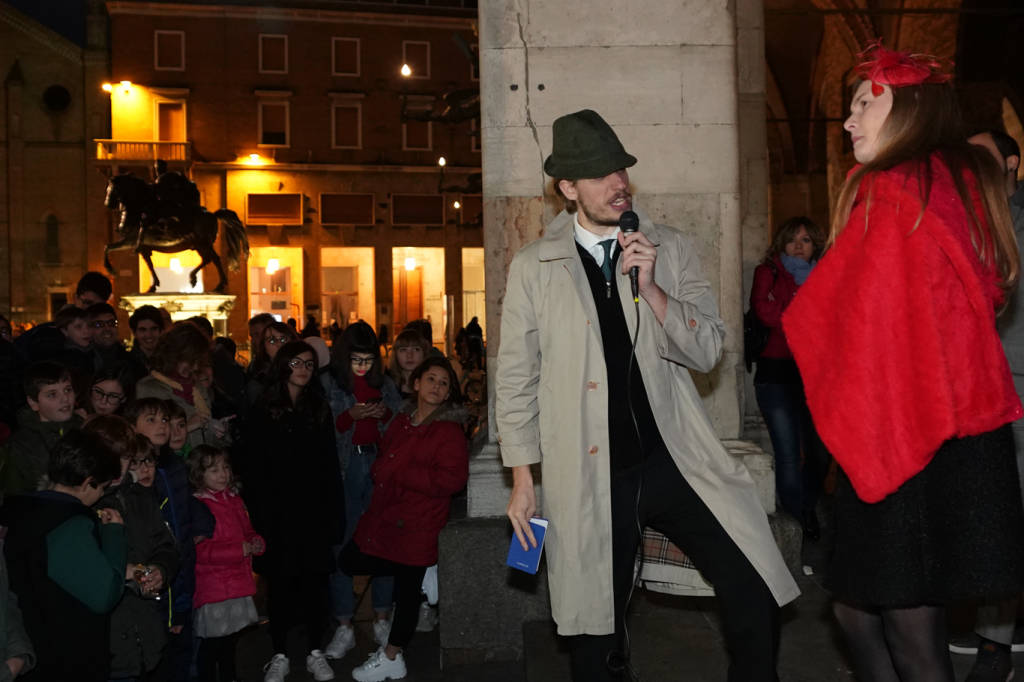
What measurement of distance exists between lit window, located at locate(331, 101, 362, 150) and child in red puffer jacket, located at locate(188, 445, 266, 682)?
34.8 m

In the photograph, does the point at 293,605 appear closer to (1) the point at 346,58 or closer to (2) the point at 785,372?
(2) the point at 785,372

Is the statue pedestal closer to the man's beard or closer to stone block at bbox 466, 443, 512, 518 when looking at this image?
stone block at bbox 466, 443, 512, 518

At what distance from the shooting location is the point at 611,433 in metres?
3.13

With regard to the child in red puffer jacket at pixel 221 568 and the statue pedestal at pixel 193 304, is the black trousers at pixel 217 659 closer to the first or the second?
the child in red puffer jacket at pixel 221 568

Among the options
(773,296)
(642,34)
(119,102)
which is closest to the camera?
(642,34)

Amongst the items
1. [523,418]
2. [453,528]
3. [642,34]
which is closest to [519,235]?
[642,34]

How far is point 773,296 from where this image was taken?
6066mm

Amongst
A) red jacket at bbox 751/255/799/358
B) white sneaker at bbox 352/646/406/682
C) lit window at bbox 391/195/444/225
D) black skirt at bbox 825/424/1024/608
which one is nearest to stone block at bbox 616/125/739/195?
Result: red jacket at bbox 751/255/799/358

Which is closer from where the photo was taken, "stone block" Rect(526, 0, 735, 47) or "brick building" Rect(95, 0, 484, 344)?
"stone block" Rect(526, 0, 735, 47)

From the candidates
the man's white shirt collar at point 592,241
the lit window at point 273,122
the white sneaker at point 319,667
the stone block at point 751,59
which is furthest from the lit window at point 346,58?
the man's white shirt collar at point 592,241

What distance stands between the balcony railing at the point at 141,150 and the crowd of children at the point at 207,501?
3115cm

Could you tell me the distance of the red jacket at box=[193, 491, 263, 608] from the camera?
16.3 feet

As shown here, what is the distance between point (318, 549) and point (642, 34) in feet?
10.2

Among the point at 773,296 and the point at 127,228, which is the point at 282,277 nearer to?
the point at 127,228
